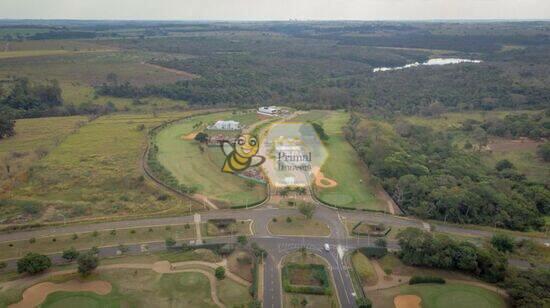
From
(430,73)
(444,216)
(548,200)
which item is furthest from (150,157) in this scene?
(430,73)

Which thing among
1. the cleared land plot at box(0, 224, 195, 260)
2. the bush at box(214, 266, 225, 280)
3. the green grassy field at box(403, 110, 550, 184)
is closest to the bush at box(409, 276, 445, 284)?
the bush at box(214, 266, 225, 280)

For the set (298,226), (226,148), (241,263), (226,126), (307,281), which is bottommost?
(307,281)

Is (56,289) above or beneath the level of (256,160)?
beneath

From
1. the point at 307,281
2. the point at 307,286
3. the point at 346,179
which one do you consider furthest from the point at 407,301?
the point at 346,179

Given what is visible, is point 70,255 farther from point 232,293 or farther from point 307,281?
point 307,281

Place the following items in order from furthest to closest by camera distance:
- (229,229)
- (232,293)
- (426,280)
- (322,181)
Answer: (322,181), (229,229), (426,280), (232,293)

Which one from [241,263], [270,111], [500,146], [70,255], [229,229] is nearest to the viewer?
[70,255]

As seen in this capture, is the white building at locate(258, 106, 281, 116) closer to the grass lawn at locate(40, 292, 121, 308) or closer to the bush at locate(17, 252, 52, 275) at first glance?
the bush at locate(17, 252, 52, 275)
